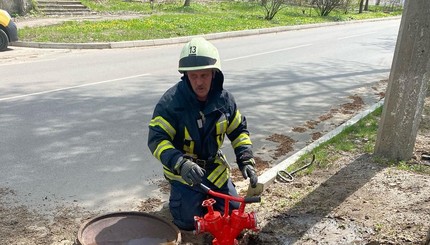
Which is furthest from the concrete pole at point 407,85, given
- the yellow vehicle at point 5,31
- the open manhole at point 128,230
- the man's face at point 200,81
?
the yellow vehicle at point 5,31

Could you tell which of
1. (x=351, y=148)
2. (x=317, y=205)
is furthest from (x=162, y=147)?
(x=351, y=148)

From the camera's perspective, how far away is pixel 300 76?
9305 mm

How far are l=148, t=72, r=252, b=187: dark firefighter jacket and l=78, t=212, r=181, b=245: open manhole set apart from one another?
1.20 ft

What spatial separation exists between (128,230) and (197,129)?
31.4 inches

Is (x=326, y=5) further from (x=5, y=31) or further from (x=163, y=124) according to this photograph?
(x=163, y=124)

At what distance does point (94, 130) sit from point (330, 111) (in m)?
3.54

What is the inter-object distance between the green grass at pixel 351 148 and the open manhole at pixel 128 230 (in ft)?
5.54

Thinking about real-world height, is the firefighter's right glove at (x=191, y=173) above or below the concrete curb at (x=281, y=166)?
above

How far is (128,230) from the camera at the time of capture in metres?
2.87

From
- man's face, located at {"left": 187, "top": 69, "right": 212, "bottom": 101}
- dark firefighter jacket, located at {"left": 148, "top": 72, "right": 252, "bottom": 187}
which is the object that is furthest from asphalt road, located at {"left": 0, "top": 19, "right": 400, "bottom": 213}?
man's face, located at {"left": 187, "top": 69, "right": 212, "bottom": 101}

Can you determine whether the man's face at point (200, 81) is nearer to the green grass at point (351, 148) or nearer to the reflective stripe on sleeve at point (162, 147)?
the reflective stripe on sleeve at point (162, 147)

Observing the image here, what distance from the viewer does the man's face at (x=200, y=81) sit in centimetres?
292

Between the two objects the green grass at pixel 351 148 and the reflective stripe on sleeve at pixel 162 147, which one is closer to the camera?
the reflective stripe on sleeve at pixel 162 147

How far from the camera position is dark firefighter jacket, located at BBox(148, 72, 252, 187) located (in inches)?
117
